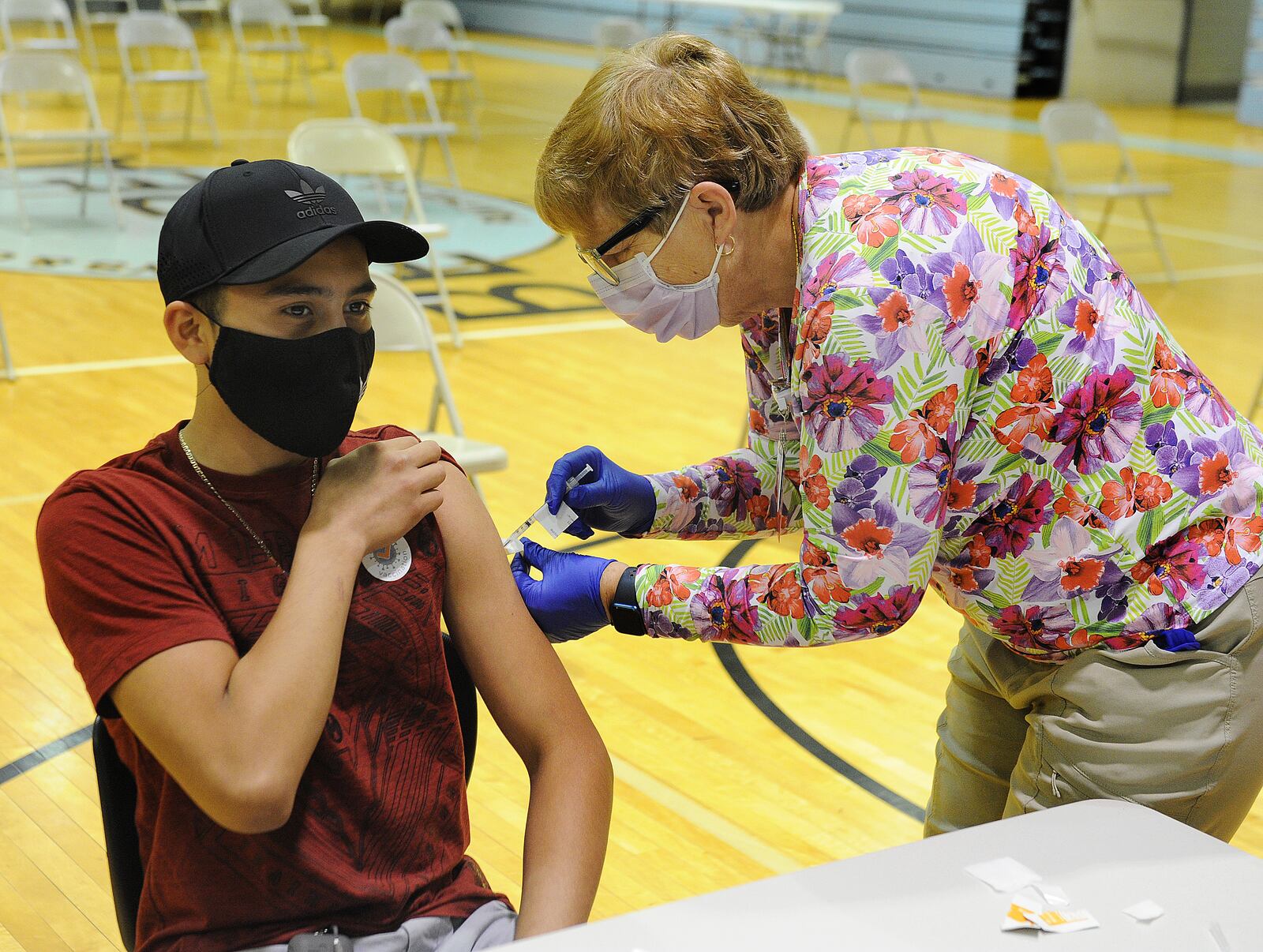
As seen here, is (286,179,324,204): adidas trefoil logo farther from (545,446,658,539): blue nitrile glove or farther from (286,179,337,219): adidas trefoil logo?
(545,446,658,539): blue nitrile glove

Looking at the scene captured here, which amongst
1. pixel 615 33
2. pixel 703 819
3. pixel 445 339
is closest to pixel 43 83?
pixel 445 339

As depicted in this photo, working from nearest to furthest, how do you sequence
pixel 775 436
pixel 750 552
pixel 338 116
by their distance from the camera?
pixel 775 436 → pixel 750 552 → pixel 338 116

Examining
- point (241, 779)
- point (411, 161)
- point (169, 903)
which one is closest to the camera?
point (241, 779)

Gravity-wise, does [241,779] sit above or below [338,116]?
above

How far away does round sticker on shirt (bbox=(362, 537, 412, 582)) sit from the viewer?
1.52 metres

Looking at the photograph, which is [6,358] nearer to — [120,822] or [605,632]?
[605,632]

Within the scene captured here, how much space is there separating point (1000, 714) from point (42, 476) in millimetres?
3567

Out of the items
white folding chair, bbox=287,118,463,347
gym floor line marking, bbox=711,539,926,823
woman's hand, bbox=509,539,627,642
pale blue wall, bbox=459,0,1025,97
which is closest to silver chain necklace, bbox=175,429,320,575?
woman's hand, bbox=509,539,627,642

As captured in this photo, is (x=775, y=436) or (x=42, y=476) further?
(x=42, y=476)

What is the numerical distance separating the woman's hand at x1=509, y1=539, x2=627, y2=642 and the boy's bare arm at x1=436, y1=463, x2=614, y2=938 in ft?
0.21

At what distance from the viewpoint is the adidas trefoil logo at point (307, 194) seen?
57.6 inches

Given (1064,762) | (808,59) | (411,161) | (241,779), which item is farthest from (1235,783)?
(808,59)

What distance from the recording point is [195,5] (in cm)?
1347

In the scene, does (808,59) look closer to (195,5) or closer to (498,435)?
(195,5)
